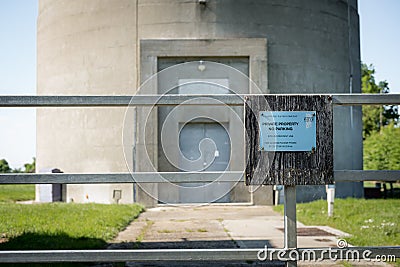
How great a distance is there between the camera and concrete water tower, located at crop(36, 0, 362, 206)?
59.5 feet

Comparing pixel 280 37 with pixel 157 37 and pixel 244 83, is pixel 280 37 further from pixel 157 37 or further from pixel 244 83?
pixel 157 37

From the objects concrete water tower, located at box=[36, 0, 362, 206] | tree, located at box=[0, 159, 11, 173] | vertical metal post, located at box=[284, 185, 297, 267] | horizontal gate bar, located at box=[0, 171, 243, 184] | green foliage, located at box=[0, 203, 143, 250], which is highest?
concrete water tower, located at box=[36, 0, 362, 206]

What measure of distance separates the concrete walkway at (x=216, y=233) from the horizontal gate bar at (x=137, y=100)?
2.69 m

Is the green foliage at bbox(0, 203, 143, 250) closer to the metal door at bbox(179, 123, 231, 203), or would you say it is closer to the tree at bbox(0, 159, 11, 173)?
the metal door at bbox(179, 123, 231, 203)

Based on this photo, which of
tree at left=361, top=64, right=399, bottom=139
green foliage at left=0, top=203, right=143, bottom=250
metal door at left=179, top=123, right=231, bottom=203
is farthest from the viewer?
tree at left=361, top=64, right=399, bottom=139

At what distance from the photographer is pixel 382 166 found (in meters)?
30.8

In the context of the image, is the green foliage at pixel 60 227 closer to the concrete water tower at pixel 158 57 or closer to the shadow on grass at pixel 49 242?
the shadow on grass at pixel 49 242

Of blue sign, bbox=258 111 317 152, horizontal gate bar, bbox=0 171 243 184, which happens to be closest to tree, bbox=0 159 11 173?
horizontal gate bar, bbox=0 171 243 184

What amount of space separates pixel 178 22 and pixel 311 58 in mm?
4427

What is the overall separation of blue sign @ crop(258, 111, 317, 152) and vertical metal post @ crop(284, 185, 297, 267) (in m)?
0.29

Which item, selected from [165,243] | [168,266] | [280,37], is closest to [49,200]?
[280,37]

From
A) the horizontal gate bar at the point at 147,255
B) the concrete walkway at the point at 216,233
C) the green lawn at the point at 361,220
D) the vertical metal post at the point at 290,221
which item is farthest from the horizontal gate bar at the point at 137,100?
the green lawn at the point at 361,220

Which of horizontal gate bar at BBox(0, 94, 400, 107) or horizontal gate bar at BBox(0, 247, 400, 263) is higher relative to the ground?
horizontal gate bar at BBox(0, 94, 400, 107)

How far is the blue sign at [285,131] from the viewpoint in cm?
414
